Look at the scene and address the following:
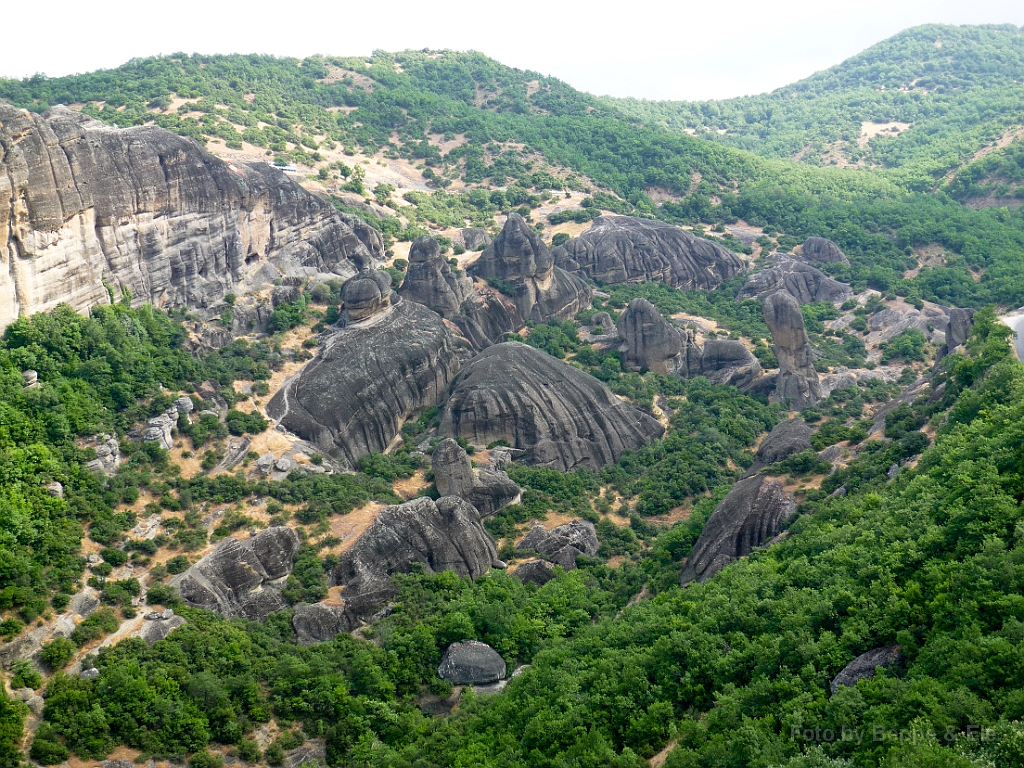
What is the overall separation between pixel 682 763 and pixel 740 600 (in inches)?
372

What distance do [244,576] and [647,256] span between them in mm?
54544

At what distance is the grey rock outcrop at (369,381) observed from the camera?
63594 millimetres

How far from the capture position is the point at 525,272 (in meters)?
82.4

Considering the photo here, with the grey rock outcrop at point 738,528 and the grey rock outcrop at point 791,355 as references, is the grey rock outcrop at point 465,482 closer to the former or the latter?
the grey rock outcrop at point 738,528

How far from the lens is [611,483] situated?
215 ft

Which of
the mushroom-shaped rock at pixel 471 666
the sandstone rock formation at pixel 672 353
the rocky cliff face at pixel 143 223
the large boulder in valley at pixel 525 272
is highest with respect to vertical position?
the rocky cliff face at pixel 143 223

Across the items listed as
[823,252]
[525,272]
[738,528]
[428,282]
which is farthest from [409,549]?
[823,252]

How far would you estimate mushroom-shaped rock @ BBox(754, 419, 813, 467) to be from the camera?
5356 centimetres

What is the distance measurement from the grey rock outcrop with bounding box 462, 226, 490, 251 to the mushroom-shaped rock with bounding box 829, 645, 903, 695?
64.4m

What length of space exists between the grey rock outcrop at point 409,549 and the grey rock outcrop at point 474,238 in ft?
132

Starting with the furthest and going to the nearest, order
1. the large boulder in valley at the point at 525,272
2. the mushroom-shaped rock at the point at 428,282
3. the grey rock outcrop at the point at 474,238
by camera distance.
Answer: the grey rock outcrop at the point at 474,238
the large boulder in valley at the point at 525,272
the mushroom-shaped rock at the point at 428,282

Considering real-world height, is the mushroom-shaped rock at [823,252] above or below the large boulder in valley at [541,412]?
above

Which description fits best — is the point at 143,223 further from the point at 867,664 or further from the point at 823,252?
the point at 823,252

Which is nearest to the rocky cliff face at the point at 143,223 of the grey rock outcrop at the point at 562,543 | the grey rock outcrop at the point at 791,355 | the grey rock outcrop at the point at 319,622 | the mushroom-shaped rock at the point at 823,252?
the grey rock outcrop at the point at 319,622
